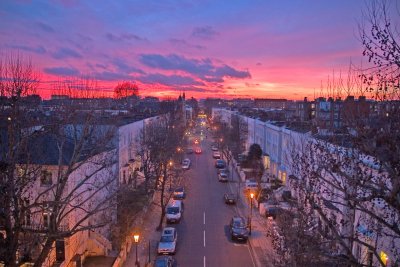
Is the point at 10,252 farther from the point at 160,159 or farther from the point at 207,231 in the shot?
the point at 160,159

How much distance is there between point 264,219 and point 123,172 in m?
14.2

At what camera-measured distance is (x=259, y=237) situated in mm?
25594

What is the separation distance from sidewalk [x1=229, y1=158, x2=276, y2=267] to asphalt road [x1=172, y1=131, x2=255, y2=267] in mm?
472

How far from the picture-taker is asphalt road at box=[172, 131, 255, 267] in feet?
72.2

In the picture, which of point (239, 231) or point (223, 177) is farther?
point (223, 177)

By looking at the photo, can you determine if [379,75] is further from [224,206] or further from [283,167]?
[283,167]

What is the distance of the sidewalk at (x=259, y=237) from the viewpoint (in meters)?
21.6

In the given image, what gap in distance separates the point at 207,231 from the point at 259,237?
3619 millimetres

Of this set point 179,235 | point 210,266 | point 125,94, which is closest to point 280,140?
point 179,235

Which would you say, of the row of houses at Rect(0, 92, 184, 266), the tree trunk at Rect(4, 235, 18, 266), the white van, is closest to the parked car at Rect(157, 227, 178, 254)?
the row of houses at Rect(0, 92, 184, 266)

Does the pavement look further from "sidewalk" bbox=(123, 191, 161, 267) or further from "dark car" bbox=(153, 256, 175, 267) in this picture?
"dark car" bbox=(153, 256, 175, 267)

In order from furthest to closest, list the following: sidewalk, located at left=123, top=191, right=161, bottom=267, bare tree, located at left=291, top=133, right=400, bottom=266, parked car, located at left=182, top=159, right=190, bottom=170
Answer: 1. parked car, located at left=182, top=159, right=190, bottom=170
2. sidewalk, located at left=123, top=191, right=161, bottom=267
3. bare tree, located at left=291, top=133, right=400, bottom=266

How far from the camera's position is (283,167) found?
3725 cm

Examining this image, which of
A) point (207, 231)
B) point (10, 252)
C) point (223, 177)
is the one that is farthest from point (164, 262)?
point (223, 177)
